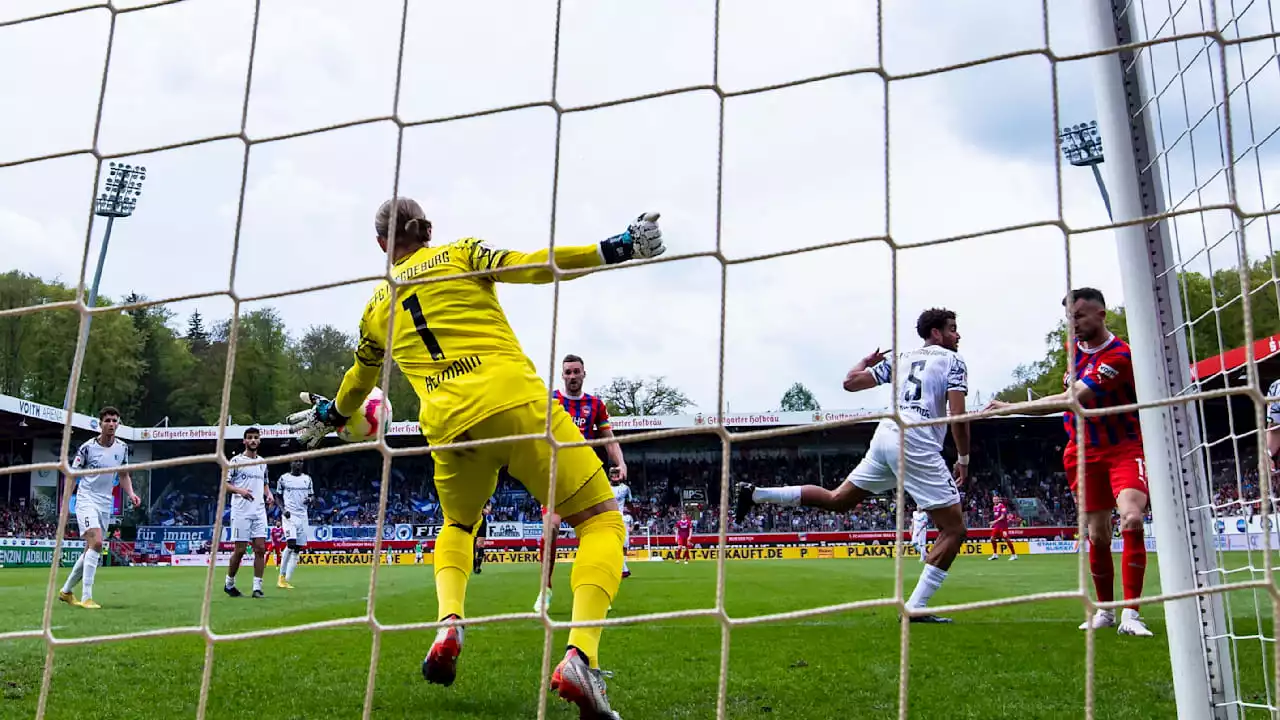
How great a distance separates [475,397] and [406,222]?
2.30 ft

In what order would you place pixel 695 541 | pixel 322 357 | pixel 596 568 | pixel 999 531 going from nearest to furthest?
pixel 596 568 → pixel 999 531 → pixel 695 541 → pixel 322 357

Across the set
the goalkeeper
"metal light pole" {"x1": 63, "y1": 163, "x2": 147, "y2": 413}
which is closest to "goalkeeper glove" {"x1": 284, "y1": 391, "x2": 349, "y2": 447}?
the goalkeeper

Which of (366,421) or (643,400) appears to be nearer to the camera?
(366,421)

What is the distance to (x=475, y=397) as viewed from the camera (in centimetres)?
325

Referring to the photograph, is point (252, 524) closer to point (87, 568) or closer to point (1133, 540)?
point (87, 568)

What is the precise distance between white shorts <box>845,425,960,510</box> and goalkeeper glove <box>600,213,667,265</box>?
261 centimetres

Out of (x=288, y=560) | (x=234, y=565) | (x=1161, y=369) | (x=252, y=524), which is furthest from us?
(x=288, y=560)

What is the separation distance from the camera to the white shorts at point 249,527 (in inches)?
388

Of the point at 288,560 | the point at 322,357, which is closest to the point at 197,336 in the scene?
the point at 322,357

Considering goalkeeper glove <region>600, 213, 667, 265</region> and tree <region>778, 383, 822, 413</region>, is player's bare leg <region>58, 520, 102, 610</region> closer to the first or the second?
goalkeeper glove <region>600, 213, 667, 265</region>

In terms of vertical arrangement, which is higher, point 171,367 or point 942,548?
point 171,367

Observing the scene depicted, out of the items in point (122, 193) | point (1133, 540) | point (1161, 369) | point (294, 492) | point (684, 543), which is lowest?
point (1133, 540)

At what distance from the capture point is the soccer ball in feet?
12.8

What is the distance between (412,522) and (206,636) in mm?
27012
